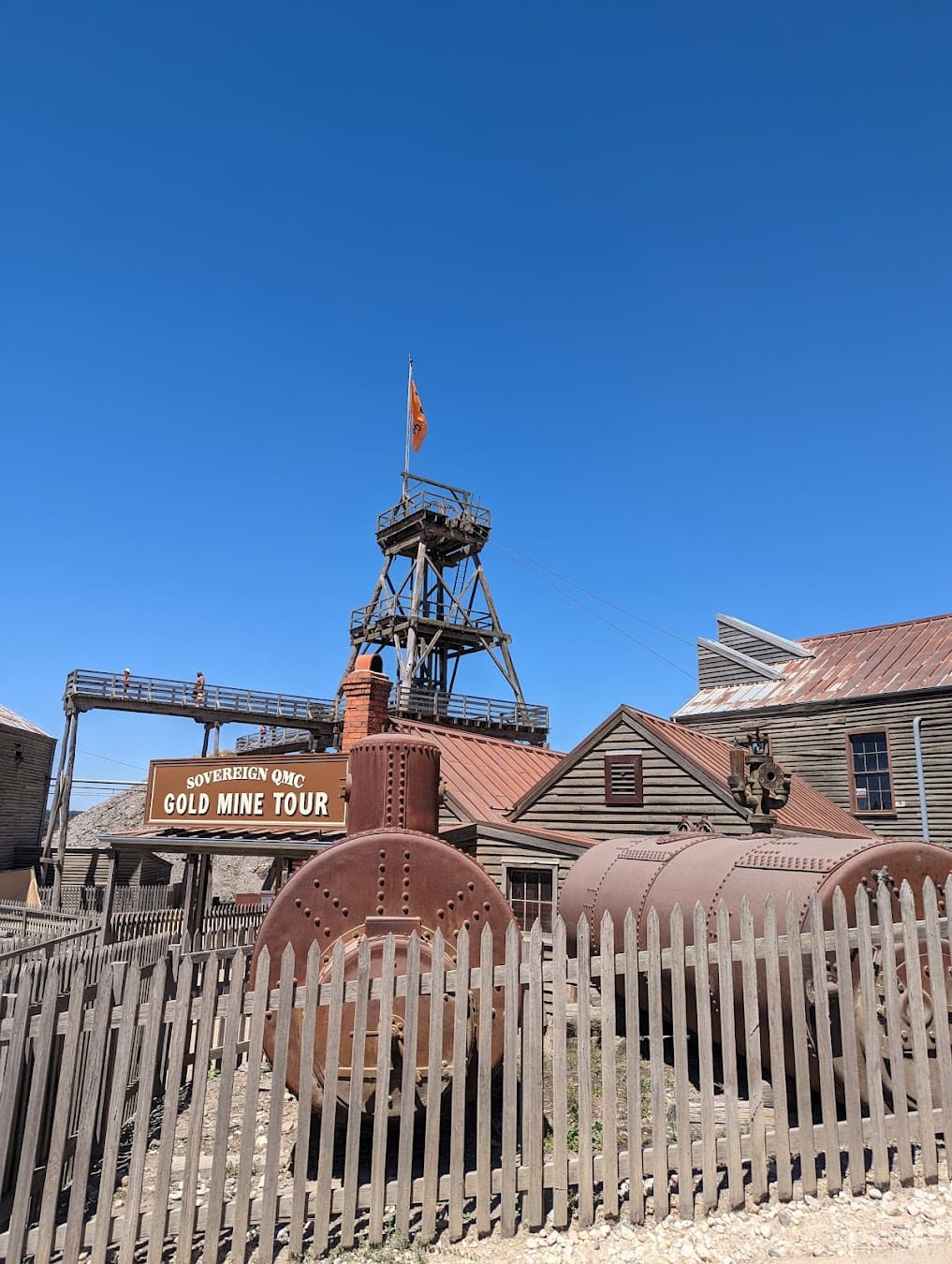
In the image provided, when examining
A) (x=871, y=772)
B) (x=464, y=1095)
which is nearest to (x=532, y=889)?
(x=464, y=1095)

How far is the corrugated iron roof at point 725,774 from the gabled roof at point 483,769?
273cm

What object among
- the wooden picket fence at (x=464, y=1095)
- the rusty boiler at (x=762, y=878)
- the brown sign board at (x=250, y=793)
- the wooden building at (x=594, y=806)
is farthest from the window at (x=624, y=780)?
the wooden picket fence at (x=464, y=1095)

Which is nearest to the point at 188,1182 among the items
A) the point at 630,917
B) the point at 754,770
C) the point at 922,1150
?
the point at 630,917

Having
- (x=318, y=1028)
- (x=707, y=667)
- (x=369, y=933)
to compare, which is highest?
(x=707, y=667)

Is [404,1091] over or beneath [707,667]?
beneath

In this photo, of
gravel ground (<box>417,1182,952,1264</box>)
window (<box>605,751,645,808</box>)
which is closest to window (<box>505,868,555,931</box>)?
window (<box>605,751,645,808</box>)

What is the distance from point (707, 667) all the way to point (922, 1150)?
2217 centimetres

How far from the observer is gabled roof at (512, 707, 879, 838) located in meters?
13.4

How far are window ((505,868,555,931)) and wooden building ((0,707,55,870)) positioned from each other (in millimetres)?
26828

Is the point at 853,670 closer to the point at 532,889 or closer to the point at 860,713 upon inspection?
the point at 860,713

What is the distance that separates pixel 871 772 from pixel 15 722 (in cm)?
3312

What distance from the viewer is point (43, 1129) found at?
16.5 ft

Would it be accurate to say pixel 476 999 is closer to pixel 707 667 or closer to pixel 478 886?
pixel 478 886

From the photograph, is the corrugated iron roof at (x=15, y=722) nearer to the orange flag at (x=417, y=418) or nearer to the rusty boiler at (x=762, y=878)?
the orange flag at (x=417, y=418)
